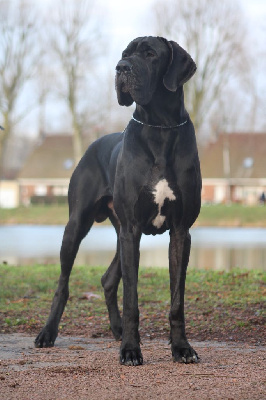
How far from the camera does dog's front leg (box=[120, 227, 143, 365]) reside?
5414 millimetres

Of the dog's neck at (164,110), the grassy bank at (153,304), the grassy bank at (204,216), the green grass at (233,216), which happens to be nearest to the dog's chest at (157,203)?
the dog's neck at (164,110)

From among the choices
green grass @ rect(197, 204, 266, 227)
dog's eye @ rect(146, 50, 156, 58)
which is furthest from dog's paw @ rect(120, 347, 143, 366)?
green grass @ rect(197, 204, 266, 227)

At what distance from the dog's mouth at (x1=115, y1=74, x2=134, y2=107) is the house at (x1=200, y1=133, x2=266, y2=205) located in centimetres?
5479

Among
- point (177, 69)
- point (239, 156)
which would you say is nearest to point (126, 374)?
point (177, 69)

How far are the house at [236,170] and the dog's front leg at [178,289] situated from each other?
54.7 meters

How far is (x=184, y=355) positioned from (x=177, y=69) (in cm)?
195

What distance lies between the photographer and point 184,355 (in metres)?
5.43

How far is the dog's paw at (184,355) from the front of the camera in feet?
17.7

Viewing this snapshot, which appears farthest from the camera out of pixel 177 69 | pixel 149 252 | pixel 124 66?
pixel 149 252

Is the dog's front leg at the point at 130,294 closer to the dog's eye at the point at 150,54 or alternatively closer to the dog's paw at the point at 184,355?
the dog's paw at the point at 184,355

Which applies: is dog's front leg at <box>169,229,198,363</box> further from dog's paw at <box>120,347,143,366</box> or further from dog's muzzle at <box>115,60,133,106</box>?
dog's muzzle at <box>115,60,133,106</box>

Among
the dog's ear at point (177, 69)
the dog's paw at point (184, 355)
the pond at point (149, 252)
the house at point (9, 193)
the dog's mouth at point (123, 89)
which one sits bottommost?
the house at point (9, 193)

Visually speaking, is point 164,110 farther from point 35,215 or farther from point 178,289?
point 35,215

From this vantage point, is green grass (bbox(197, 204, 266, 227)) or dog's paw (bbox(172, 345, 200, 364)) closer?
dog's paw (bbox(172, 345, 200, 364))
